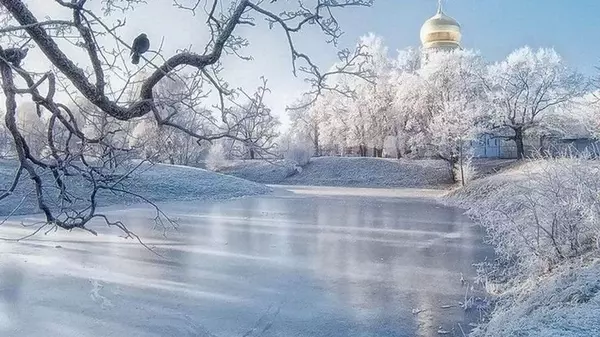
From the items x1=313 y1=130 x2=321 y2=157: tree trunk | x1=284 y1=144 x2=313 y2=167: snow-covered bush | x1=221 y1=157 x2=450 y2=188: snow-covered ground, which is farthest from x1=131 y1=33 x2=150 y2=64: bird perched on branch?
x1=313 y1=130 x2=321 y2=157: tree trunk

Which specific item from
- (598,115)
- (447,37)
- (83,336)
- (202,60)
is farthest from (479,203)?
(447,37)

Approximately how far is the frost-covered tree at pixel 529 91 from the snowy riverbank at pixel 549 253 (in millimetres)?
23771

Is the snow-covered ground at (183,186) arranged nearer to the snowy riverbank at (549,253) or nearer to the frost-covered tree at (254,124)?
the snowy riverbank at (549,253)

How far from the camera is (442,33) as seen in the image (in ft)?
129

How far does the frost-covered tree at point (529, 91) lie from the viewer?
3072cm

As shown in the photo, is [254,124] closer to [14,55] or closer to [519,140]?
[14,55]

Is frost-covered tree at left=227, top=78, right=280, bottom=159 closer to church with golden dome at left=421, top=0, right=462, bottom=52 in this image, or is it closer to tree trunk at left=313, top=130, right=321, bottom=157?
church with golden dome at left=421, top=0, right=462, bottom=52

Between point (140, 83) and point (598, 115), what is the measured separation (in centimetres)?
1684

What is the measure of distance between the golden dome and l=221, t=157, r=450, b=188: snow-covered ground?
10113 mm

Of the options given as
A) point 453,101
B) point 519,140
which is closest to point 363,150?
point 453,101

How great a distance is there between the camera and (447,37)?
129 feet

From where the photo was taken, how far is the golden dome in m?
39.1

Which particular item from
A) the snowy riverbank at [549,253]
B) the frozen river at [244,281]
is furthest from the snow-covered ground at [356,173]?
the snowy riverbank at [549,253]

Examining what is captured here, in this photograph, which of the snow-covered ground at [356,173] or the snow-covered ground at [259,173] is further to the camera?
the snow-covered ground at [259,173]
